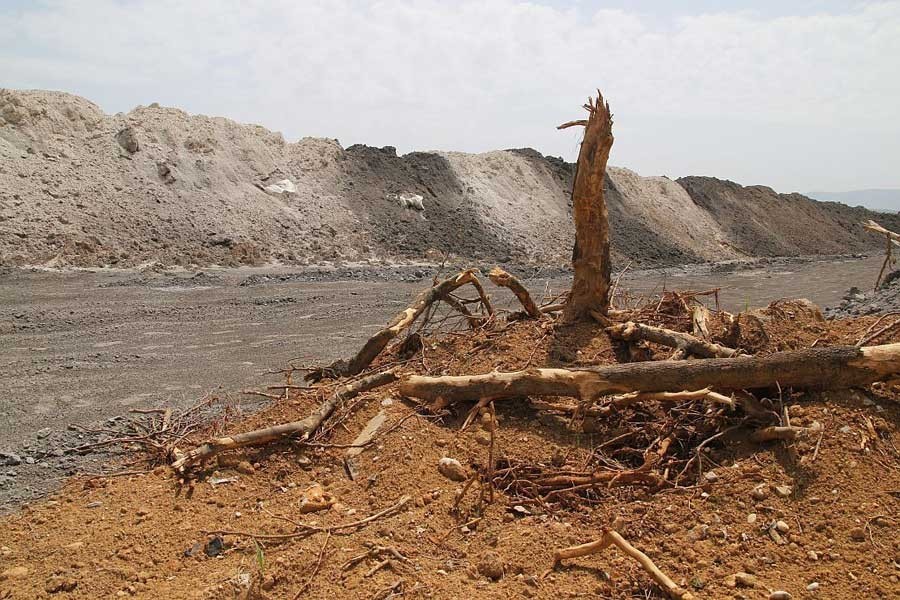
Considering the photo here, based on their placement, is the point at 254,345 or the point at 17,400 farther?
the point at 254,345

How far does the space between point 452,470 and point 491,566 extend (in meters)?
0.77

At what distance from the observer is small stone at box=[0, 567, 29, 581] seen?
2.84m

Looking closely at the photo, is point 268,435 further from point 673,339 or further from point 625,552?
point 673,339

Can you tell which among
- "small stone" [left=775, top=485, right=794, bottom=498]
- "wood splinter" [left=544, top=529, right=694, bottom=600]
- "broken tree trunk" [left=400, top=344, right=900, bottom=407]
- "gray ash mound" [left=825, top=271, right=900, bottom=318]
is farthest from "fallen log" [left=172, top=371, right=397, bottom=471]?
"gray ash mound" [left=825, top=271, right=900, bottom=318]

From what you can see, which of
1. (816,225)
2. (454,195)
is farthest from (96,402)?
(816,225)

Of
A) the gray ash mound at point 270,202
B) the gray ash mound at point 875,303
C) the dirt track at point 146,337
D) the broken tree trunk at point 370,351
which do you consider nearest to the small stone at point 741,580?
the broken tree trunk at point 370,351

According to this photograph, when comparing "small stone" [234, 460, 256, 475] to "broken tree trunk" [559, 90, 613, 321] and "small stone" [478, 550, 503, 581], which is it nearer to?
"small stone" [478, 550, 503, 581]

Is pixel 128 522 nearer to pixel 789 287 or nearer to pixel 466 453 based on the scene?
pixel 466 453

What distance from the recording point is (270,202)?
2147cm

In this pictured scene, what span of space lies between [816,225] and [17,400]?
4141cm

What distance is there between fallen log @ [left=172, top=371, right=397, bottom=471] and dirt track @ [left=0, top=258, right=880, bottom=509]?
3.30ft

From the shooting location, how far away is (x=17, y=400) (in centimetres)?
601

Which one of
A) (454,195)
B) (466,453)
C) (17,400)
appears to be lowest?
(17,400)

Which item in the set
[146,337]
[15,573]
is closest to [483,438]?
[15,573]
